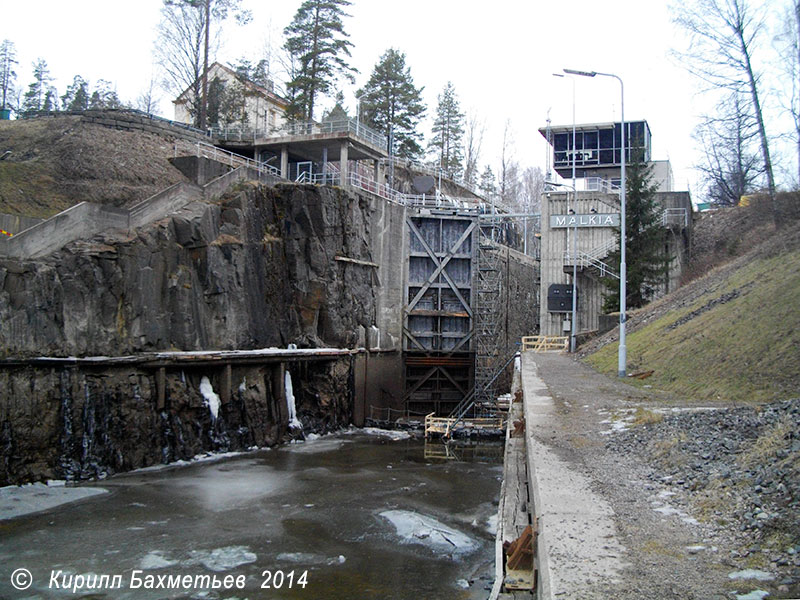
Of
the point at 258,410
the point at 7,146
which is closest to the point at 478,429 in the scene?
the point at 258,410

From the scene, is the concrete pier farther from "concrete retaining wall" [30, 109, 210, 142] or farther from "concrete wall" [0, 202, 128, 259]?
"concrete retaining wall" [30, 109, 210, 142]

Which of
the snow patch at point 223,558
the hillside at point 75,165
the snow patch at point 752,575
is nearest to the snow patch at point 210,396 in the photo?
the hillside at point 75,165

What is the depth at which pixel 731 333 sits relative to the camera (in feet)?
50.5

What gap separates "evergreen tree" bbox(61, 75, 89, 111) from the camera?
52500mm

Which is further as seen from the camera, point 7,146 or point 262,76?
point 262,76

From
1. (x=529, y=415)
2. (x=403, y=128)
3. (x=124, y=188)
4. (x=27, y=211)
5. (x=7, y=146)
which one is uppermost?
(x=403, y=128)

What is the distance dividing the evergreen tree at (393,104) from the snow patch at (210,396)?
3753 cm

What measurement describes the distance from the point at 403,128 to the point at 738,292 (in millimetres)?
42818

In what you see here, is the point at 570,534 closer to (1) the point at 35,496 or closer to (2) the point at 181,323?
(1) the point at 35,496

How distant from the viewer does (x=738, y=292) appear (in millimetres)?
18812

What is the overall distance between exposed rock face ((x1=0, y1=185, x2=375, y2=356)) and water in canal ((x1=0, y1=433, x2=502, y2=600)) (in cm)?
484

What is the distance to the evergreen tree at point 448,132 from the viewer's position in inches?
2589

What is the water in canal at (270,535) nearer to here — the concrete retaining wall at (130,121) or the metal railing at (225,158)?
the metal railing at (225,158)

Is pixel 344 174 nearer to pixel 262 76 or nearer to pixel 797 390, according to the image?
pixel 262 76
